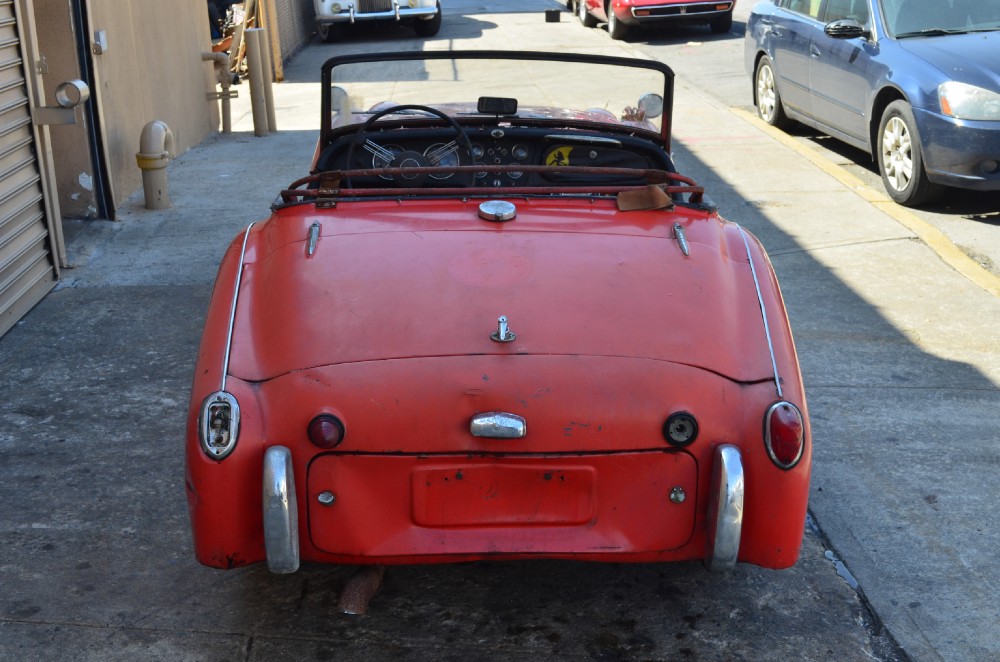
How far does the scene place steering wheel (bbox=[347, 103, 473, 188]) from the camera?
4352 millimetres

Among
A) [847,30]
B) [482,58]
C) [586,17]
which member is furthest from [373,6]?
[482,58]

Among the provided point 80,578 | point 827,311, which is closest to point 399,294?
point 80,578

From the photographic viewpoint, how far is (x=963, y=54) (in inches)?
308

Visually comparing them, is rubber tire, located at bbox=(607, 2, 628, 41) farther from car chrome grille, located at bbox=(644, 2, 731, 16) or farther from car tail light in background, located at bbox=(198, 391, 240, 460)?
car tail light in background, located at bbox=(198, 391, 240, 460)

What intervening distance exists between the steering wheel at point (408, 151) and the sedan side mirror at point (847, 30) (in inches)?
203

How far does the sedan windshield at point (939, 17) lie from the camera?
834cm

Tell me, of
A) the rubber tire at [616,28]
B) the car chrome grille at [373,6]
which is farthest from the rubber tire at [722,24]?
the car chrome grille at [373,6]

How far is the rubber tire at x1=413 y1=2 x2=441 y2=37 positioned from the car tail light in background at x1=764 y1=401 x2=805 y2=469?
17.2 m

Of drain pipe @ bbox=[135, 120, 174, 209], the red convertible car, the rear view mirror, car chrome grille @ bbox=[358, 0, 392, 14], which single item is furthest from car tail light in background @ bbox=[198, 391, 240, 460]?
car chrome grille @ bbox=[358, 0, 392, 14]

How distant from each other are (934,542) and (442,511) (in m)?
1.85

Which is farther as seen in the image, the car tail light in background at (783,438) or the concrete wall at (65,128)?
the concrete wall at (65,128)

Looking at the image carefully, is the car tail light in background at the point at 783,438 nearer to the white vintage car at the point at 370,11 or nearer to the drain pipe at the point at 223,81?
the drain pipe at the point at 223,81

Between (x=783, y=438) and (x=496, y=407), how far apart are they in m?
0.78

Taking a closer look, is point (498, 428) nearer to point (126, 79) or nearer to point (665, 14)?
point (126, 79)
